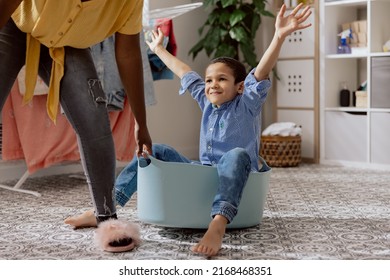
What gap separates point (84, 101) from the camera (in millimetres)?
1710

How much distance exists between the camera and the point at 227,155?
188 cm

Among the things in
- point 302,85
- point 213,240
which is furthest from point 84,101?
point 302,85

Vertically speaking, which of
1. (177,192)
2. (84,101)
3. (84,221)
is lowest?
(84,221)

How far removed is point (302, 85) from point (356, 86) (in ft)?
1.18

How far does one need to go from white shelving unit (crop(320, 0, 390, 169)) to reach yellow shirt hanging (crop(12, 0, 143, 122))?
2.17m

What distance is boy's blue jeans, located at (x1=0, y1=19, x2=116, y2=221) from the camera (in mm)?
1688

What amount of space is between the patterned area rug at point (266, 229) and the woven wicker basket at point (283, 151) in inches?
27.2

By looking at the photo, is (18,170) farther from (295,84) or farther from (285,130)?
(295,84)

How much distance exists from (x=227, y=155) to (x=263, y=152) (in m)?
2.05

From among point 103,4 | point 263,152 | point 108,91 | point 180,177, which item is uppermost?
point 103,4

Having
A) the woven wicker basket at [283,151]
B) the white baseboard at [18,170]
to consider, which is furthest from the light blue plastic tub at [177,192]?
the woven wicker basket at [283,151]

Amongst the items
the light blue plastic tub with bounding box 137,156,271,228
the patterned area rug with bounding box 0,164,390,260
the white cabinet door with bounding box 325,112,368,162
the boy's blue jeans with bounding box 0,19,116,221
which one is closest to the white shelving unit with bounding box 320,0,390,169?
the white cabinet door with bounding box 325,112,368,162
